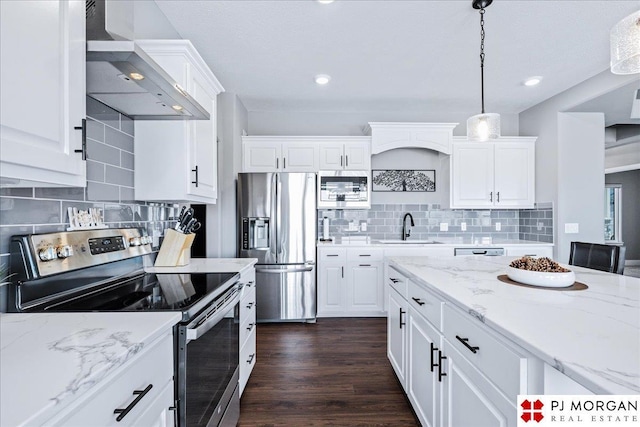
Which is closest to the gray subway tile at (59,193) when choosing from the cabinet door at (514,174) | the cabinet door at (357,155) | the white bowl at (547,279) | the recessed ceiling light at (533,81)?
the white bowl at (547,279)

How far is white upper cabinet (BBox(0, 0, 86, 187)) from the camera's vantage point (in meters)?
0.85

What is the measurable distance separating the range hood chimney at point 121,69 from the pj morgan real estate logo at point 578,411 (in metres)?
1.63

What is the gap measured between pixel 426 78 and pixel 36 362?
3651 mm

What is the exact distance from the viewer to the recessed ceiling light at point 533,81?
345cm

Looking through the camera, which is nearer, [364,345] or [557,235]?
[364,345]

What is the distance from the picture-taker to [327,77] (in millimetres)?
3418

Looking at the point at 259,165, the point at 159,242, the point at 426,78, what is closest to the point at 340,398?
the point at 159,242

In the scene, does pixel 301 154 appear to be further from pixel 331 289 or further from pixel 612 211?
pixel 612 211

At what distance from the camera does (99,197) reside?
1.73 metres

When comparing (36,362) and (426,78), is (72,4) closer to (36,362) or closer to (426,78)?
(36,362)

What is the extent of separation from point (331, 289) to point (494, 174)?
248cm

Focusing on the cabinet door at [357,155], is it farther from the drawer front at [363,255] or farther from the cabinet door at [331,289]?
the cabinet door at [331,289]

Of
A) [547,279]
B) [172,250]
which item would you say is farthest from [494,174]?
[172,250]

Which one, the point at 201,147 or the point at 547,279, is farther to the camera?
the point at 201,147
